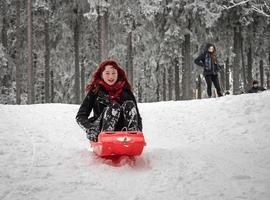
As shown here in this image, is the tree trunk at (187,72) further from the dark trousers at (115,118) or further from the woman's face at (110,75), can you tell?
the dark trousers at (115,118)

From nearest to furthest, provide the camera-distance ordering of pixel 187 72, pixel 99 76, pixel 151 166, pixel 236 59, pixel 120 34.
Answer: pixel 151 166 → pixel 99 76 → pixel 187 72 → pixel 236 59 → pixel 120 34

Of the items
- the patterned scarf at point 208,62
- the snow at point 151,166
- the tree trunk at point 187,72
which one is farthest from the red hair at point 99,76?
the tree trunk at point 187,72

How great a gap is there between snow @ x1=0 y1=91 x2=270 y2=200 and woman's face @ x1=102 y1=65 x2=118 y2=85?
122 cm

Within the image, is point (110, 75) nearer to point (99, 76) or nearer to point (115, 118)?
point (99, 76)

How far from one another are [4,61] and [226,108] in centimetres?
1465

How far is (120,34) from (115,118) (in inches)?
784

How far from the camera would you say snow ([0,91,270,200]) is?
463 centimetres

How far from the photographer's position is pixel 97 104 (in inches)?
251

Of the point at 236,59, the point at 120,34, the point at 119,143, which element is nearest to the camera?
the point at 119,143

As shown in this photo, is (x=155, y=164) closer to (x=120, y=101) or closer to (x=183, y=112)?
(x=120, y=101)

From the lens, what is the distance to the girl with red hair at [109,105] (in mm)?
6109

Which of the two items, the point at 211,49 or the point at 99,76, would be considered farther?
the point at 211,49

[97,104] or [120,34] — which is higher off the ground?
[120,34]

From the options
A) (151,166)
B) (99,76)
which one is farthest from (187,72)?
(151,166)
